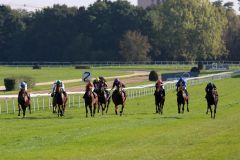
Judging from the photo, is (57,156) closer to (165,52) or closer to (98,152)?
(98,152)

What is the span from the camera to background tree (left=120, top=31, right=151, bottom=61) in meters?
108

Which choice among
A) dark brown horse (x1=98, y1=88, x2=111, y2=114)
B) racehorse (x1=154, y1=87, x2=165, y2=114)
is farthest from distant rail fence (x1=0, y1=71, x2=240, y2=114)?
racehorse (x1=154, y1=87, x2=165, y2=114)

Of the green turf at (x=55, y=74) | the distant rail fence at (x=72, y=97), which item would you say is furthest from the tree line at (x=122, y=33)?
the distant rail fence at (x=72, y=97)

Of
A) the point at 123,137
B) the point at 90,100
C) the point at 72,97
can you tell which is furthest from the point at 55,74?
the point at 123,137

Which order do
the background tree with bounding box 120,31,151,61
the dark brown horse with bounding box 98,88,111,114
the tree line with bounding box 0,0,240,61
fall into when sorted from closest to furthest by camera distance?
1. the dark brown horse with bounding box 98,88,111,114
2. the tree line with bounding box 0,0,240,61
3. the background tree with bounding box 120,31,151,61

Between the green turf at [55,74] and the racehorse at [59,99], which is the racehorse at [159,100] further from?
the green turf at [55,74]

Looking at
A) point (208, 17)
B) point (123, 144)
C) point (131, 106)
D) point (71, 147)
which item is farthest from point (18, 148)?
point (208, 17)

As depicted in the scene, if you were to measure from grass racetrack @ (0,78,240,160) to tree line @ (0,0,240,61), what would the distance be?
246 ft

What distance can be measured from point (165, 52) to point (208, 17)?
10397mm

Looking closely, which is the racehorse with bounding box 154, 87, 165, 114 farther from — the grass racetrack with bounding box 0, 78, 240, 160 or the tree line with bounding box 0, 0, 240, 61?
the tree line with bounding box 0, 0, 240, 61

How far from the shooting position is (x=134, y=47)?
108 m

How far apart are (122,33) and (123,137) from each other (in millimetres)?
98287

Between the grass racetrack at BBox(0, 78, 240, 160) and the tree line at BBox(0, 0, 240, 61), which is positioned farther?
the tree line at BBox(0, 0, 240, 61)

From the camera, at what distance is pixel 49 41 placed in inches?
4788
